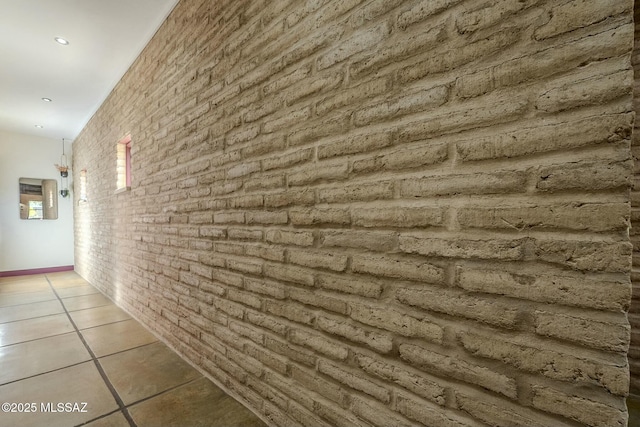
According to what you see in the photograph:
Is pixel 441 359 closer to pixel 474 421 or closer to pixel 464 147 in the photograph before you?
pixel 474 421

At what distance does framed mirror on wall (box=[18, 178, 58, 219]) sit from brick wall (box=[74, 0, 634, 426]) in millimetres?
6905

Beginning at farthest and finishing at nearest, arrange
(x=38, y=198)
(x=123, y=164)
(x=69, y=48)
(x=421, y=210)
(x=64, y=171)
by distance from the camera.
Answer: (x=64, y=171) → (x=38, y=198) → (x=123, y=164) → (x=69, y=48) → (x=421, y=210)

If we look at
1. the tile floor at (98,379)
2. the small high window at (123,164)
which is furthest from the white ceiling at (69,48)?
the tile floor at (98,379)

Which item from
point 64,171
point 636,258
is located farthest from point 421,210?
point 64,171

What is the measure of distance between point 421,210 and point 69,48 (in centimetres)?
423

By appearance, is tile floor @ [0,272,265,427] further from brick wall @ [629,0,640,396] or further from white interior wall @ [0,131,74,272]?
white interior wall @ [0,131,74,272]

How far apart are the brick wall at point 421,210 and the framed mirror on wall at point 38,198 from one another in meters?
6.90

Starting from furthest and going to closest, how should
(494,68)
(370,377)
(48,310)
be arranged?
1. (48,310)
2. (370,377)
3. (494,68)

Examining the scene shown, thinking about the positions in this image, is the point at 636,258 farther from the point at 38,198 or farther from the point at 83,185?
the point at 38,198

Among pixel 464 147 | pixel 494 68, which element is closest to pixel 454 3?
pixel 494 68

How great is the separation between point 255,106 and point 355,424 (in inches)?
63.3

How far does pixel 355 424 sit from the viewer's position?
3.45 ft

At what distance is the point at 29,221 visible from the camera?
5.88m

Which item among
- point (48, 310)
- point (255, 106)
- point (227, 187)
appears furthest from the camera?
point (48, 310)
